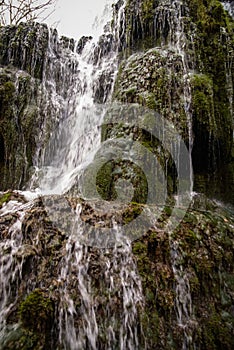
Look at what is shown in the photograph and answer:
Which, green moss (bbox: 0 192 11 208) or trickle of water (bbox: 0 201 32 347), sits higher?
green moss (bbox: 0 192 11 208)

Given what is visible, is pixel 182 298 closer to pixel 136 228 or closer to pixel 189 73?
pixel 136 228

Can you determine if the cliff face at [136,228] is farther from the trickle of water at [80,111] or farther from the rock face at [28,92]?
the trickle of water at [80,111]

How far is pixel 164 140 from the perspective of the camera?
17.2ft

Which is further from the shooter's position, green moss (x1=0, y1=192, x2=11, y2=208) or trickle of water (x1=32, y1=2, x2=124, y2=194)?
trickle of water (x1=32, y1=2, x2=124, y2=194)

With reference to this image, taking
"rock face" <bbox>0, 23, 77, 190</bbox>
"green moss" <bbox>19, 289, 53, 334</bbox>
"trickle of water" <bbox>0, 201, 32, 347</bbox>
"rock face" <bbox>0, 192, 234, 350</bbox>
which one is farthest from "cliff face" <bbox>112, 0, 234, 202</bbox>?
"green moss" <bbox>19, 289, 53, 334</bbox>

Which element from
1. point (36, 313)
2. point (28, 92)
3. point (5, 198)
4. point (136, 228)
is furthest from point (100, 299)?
point (28, 92)

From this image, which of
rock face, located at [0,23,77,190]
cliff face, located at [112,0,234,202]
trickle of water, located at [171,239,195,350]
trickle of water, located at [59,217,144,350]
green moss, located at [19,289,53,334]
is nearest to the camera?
green moss, located at [19,289,53,334]

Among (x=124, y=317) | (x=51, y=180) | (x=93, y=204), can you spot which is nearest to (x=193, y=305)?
(x=124, y=317)

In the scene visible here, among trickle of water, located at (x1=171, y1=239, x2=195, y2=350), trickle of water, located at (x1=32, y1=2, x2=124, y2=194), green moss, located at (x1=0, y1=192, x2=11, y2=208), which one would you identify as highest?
trickle of water, located at (x1=32, y1=2, x2=124, y2=194)

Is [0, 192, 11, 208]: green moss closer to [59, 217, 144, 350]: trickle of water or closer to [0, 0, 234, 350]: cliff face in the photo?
[0, 0, 234, 350]: cliff face

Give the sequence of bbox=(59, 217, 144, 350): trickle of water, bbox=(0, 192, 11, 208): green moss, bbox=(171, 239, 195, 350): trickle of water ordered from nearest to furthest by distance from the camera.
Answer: bbox=(59, 217, 144, 350): trickle of water
bbox=(171, 239, 195, 350): trickle of water
bbox=(0, 192, 11, 208): green moss

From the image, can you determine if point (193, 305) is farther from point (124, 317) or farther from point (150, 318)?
point (124, 317)

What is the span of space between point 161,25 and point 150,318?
18.2 ft

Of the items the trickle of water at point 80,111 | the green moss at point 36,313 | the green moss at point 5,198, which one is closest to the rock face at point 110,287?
the green moss at point 36,313
